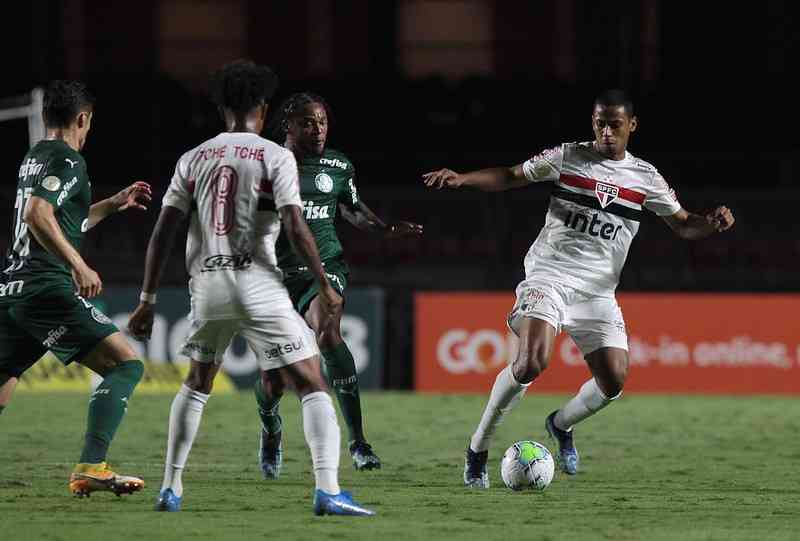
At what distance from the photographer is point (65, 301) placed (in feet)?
24.0

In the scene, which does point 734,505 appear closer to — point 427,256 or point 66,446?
point 66,446

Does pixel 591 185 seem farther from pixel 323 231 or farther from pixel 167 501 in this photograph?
pixel 167 501

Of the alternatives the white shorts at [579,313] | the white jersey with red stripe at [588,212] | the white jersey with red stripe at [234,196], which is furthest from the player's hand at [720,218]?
the white jersey with red stripe at [234,196]

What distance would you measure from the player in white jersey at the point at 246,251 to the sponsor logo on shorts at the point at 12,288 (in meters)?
1.07

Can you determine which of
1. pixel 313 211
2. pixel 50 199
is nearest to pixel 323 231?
pixel 313 211

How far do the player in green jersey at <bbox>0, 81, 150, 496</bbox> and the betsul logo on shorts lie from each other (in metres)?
8.72

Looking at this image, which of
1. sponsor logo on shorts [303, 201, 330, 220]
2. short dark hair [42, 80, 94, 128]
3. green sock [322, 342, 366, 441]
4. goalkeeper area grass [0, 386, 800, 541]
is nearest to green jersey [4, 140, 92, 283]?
short dark hair [42, 80, 94, 128]

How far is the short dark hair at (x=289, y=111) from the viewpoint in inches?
349

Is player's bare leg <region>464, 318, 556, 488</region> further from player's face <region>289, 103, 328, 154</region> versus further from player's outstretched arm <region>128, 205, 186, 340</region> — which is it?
player's outstretched arm <region>128, 205, 186, 340</region>

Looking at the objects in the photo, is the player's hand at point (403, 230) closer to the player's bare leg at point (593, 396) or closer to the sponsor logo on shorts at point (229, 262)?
the player's bare leg at point (593, 396)

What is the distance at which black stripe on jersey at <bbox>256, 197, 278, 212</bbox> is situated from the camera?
6473 mm

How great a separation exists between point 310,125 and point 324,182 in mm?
478

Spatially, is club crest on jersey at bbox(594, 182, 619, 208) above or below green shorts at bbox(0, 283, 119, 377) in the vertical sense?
above

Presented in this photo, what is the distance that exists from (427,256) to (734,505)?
1013 cm
